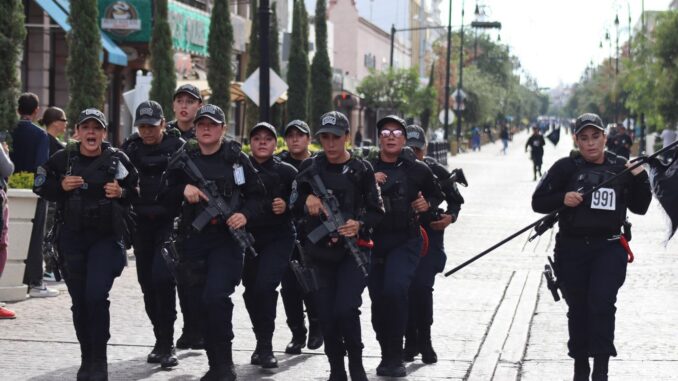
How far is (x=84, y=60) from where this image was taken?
24844 millimetres

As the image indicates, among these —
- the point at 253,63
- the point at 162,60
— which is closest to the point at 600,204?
the point at 162,60

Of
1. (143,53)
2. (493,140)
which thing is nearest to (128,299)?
(143,53)

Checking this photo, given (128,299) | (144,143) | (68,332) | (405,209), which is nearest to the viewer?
(405,209)

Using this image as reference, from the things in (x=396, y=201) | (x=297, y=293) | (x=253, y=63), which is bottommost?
(x=297, y=293)

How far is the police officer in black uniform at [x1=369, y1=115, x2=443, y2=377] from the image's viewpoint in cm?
852

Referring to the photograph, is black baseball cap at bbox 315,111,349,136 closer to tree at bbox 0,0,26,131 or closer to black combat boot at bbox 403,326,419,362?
black combat boot at bbox 403,326,419,362

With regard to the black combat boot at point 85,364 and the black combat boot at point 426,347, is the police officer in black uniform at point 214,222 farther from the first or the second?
the black combat boot at point 426,347

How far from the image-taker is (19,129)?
40.9 ft

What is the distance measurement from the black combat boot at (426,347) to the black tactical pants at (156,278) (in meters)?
1.69

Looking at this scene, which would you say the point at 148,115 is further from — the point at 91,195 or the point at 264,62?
the point at 264,62

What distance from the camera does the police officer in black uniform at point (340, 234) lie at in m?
8.01

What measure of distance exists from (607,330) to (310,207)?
188 cm

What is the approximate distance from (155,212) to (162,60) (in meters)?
19.9

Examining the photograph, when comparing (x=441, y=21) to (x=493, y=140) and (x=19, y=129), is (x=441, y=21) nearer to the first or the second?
(x=493, y=140)
